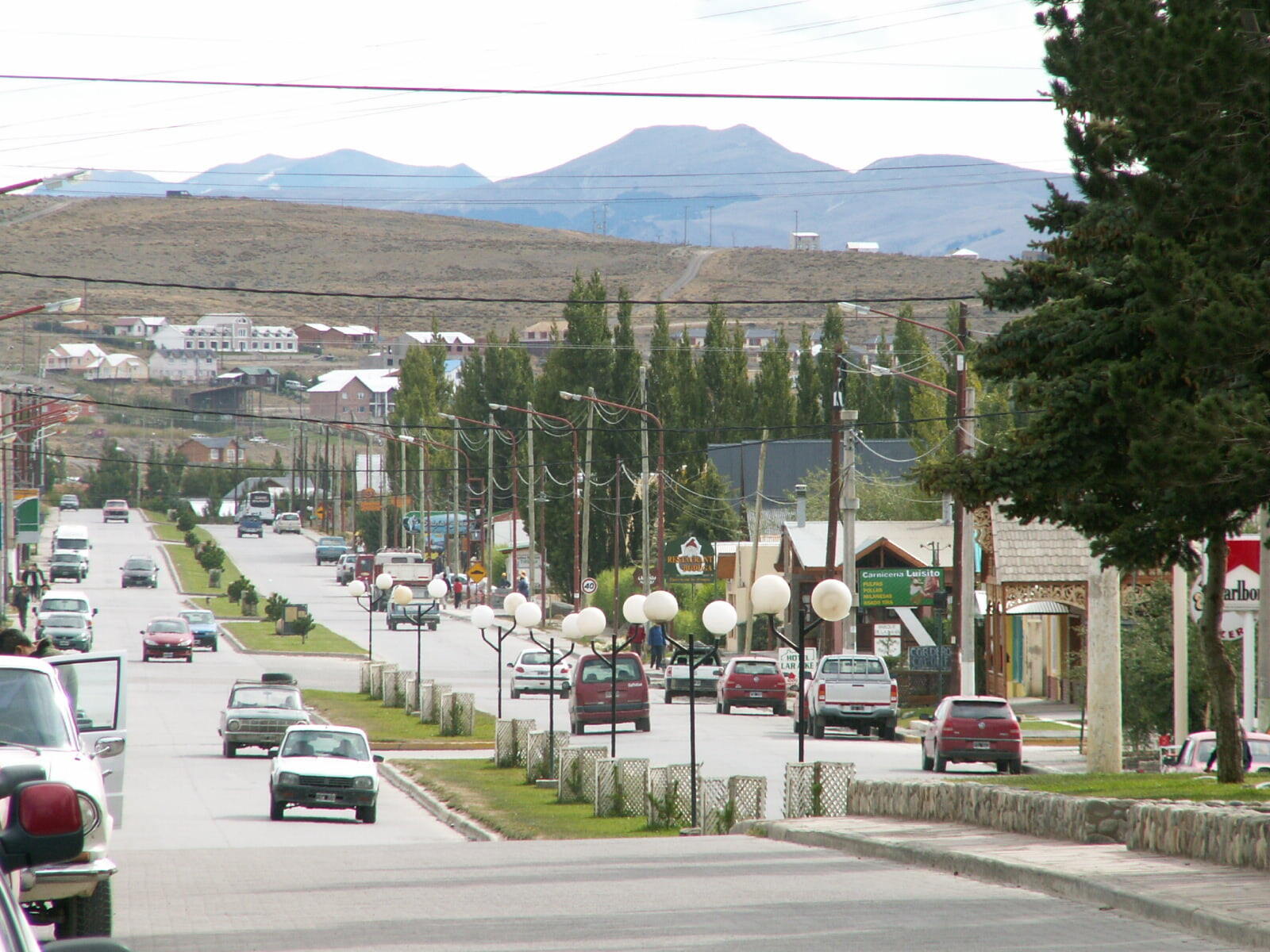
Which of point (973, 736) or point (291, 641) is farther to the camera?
point (291, 641)

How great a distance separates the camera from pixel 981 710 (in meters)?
30.2

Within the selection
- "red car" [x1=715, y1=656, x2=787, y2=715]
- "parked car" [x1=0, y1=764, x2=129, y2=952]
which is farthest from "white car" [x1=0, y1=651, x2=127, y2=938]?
"red car" [x1=715, y1=656, x2=787, y2=715]

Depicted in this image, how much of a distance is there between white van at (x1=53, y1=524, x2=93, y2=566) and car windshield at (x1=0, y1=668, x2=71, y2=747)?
3337 inches

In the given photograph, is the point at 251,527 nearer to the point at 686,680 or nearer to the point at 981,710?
the point at 686,680

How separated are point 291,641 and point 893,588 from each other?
29.8 meters

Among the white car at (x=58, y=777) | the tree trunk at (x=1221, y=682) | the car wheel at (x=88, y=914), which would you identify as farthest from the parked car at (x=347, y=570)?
the car wheel at (x=88, y=914)

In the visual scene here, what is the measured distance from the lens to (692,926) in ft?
34.6

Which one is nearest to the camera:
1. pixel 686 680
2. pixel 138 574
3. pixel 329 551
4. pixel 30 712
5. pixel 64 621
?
pixel 30 712

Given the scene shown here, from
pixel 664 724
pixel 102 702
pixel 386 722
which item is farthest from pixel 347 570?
pixel 102 702

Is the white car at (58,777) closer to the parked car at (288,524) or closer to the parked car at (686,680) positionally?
the parked car at (686,680)

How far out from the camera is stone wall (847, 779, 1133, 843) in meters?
13.4

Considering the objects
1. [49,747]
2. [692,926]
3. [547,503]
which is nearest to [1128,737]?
[692,926]

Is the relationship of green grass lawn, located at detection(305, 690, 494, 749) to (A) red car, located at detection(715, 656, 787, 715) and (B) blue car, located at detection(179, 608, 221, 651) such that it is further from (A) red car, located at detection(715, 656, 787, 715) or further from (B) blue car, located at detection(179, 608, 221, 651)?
(B) blue car, located at detection(179, 608, 221, 651)

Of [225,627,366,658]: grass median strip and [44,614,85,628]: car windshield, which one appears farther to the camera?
[225,627,366,658]: grass median strip
